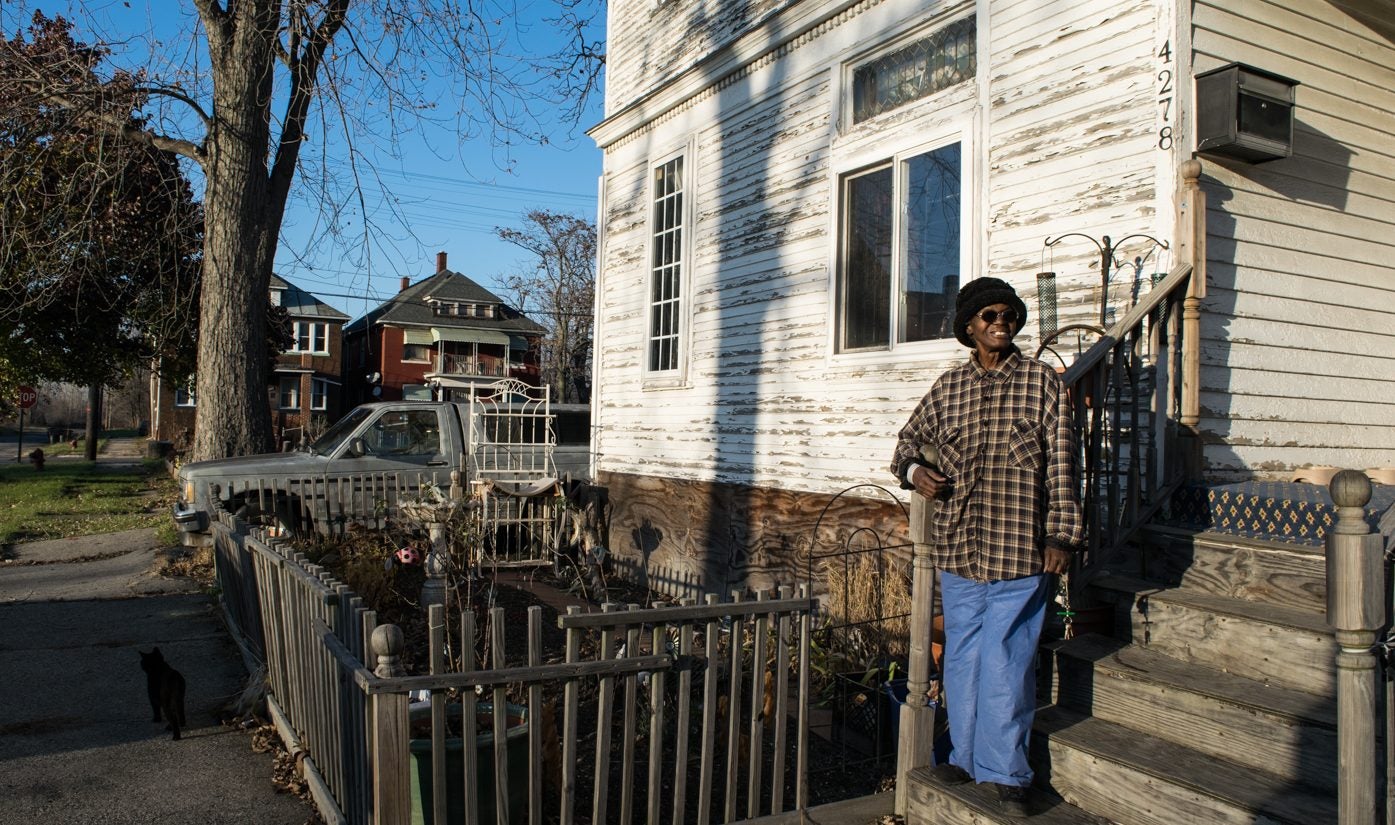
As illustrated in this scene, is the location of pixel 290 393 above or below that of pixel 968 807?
above

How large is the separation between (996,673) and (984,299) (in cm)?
141

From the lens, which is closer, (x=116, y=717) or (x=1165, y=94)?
(x=1165, y=94)

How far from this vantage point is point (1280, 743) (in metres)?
3.49

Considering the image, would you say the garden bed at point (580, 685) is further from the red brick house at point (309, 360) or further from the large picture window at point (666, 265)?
the red brick house at point (309, 360)

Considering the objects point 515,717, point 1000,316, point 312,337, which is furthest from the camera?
point 312,337

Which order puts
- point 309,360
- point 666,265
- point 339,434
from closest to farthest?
point 666,265, point 339,434, point 309,360

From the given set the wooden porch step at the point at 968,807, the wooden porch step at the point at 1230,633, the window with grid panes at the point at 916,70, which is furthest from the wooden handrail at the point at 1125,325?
the window with grid panes at the point at 916,70

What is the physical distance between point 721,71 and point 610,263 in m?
2.82

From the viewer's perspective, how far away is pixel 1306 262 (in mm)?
5648

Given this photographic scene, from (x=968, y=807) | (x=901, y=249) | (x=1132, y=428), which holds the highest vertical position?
(x=901, y=249)

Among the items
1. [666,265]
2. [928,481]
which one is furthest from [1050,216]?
[666,265]

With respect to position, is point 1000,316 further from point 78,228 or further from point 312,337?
point 312,337

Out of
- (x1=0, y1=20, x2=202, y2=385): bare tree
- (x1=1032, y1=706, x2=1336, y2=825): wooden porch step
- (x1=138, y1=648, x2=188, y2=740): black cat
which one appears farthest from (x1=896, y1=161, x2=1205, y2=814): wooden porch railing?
(x1=0, y1=20, x2=202, y2=385): bare tree

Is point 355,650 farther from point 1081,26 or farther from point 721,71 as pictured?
point 721,71
